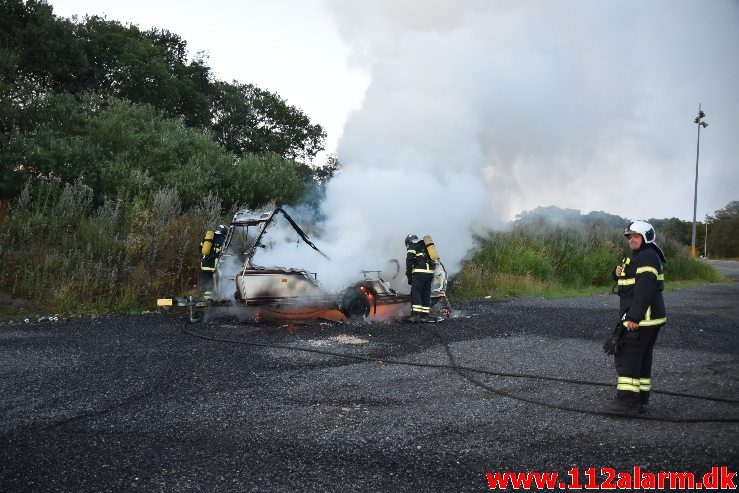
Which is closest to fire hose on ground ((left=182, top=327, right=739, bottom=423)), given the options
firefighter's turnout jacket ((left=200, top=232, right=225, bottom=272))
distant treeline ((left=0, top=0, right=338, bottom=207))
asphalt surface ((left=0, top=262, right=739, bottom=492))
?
asphalt surface ((left=0, top=262, right=739, bottom=492))

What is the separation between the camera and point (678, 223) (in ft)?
291

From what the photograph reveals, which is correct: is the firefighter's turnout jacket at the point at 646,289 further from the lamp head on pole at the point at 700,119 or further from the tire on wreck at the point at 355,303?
the lamp head on pole at the point at 700,119

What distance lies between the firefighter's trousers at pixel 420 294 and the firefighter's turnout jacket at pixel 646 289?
5405mm

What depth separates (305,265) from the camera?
428 inches

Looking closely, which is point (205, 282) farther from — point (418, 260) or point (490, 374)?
point (490, 374)

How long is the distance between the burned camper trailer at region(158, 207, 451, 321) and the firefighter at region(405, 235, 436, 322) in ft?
1.56

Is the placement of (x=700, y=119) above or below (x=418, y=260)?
above

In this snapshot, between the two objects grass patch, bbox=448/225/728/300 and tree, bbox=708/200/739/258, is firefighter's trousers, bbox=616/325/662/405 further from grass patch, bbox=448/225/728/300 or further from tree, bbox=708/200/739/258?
tree, bbox=708/200/739/258

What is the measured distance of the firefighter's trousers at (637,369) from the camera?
203 inches

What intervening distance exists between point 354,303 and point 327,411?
5115mm

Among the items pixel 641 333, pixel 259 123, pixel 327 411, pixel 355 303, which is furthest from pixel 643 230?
pixel 259 123

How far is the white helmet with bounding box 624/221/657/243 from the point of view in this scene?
5395mm

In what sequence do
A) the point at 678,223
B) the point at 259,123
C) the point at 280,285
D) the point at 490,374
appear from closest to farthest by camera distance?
the point at 490,374, the point at 280,285, the point at 259,123, the point at 678,223

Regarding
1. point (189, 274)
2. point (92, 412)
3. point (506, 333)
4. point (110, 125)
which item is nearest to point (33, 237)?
point (189, 274)
